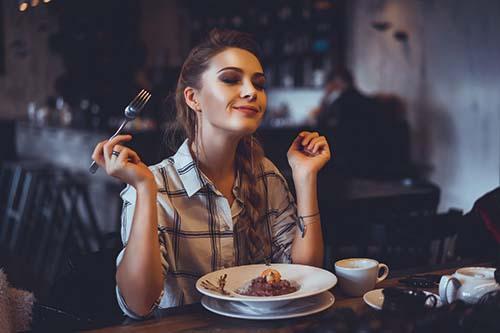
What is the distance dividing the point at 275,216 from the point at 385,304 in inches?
27.3

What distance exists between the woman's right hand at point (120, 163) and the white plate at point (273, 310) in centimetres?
32

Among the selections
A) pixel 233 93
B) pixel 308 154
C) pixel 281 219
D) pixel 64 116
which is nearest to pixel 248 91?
pixel 233 93

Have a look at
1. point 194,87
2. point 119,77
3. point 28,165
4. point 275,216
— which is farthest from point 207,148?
point 119,77

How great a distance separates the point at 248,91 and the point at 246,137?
12.0 inches

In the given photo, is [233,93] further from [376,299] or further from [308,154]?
[376,299]

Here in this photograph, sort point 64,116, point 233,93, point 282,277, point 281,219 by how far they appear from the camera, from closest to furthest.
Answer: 1. point 282,277
2. point 233,93
3. point 281,219
4. point 64,116

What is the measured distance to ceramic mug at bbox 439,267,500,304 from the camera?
1.46 m

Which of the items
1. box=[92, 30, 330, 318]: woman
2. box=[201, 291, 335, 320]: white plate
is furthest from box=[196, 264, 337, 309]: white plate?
box=[92, 30, 330, 318]: woman

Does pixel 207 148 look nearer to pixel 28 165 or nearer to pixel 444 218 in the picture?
pixel 444 218

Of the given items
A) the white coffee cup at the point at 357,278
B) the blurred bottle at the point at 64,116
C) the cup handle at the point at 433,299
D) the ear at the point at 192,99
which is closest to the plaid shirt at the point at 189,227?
the ear at the point at 192,99

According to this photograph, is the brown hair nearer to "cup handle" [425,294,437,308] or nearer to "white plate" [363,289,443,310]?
"white plate" [363,289,443,310]

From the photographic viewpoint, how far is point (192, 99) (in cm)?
192

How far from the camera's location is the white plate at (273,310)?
57.4 inches

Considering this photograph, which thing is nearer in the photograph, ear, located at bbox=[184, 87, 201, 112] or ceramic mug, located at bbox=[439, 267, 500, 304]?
ceramic mug, located at bbox=[439, 267, 500, 304]
